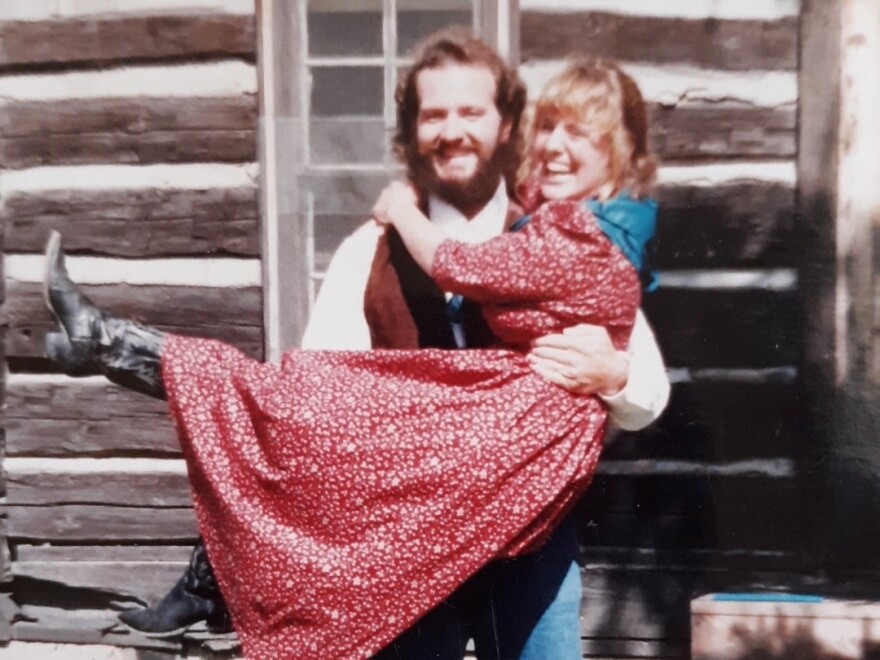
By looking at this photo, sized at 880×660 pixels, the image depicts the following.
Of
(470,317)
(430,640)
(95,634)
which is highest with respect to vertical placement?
(470,317)

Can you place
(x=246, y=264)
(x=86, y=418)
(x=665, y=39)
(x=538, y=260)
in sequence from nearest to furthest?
(x=538, y=260)
(x=665, y=39)
(x=246, y=264)
(x=86, y=418)

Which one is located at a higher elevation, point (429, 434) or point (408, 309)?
point (408, 309)

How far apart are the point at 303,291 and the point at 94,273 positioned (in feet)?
2.03

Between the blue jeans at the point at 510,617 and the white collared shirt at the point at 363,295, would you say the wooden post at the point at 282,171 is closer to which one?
the white collared shirt at the point at 363,295

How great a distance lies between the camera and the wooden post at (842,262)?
9.75ft

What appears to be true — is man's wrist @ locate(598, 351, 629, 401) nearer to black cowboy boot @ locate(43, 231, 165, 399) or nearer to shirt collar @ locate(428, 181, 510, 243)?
shirt collar @ locate(428, 181, 510, 243)

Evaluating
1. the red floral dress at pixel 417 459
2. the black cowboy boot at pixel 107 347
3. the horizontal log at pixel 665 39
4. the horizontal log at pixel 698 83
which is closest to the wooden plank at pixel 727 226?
the horizontal log at pixel 698 83

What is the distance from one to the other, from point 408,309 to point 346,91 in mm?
1032

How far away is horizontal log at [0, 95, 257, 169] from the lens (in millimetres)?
3225

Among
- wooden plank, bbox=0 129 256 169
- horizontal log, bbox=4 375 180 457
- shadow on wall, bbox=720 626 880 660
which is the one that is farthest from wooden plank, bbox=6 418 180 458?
shadow on wall, bbox=720 626 880 660

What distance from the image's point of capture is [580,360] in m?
2.21

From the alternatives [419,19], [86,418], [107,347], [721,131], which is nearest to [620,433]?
[721,131]

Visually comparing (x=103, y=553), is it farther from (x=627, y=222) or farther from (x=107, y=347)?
(x=627, y=222)

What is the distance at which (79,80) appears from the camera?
10.6 ft
